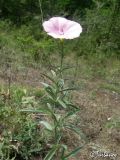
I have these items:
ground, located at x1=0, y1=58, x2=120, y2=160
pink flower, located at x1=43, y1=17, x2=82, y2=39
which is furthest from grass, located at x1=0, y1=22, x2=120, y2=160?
pink flower, located at x1=43, y1=17, x2=82, y2=39

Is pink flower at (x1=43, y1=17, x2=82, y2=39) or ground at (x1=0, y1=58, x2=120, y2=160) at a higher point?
pink flower at (x1=43, y1=17, x2=82, y2=39)

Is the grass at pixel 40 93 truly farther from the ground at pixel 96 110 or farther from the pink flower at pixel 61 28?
the pink flower at pixel 61 28

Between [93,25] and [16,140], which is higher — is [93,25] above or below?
above

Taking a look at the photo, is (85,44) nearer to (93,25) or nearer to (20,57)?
(93,25)

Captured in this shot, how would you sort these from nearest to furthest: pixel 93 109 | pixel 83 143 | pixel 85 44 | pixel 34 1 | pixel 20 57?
1. pixel 83 143
2. pixel 93 109
3. pixel 20 57
4. pixel 85 44
5. pixel 34 1

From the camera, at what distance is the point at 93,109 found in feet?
17.4

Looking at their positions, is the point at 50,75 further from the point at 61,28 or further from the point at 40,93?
the point at 61,28

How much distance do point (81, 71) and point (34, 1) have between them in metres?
3.16

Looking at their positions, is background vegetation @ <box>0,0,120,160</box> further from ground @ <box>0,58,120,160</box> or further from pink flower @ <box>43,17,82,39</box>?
pink flower @ <box>43,17,82,39</box>

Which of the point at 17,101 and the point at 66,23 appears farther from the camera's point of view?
the point at 17,101

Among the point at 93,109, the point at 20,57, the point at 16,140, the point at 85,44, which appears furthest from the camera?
the point at 85,44

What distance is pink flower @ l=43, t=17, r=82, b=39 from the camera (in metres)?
2.92

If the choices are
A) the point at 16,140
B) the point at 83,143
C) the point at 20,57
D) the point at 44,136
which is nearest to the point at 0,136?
the point at 16,140

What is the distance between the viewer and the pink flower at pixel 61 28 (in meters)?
2.92
